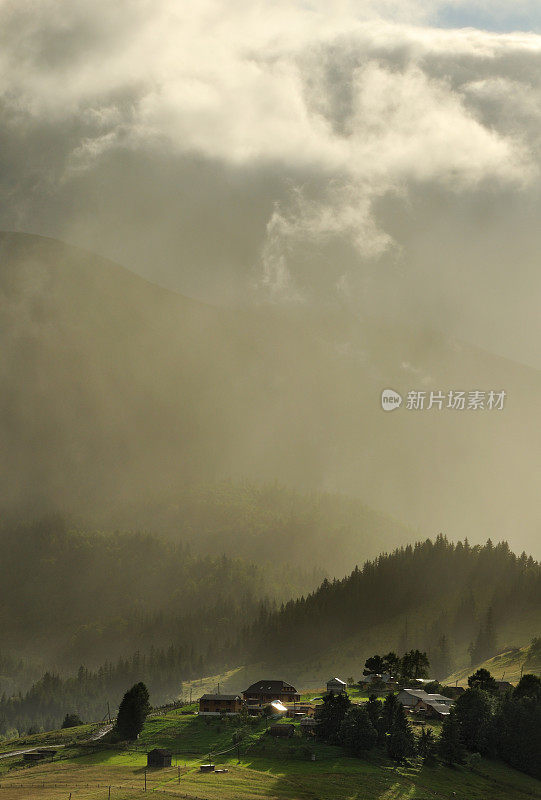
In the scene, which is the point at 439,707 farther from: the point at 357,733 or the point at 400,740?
the point at 357,733

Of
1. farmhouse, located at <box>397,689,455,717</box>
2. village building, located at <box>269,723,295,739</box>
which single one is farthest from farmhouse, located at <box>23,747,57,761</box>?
farmhouse, located at <box>397,689,455,717</box>

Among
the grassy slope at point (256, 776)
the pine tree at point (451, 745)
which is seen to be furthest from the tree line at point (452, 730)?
the grassy slope at point (256, 776)

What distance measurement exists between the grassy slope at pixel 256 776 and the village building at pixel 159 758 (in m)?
1.89

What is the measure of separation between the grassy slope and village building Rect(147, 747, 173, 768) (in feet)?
6.21

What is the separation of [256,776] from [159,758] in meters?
19.6

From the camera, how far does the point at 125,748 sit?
16725cm

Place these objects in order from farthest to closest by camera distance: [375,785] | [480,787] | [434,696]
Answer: [434,696] → [480,787] → [375,785]

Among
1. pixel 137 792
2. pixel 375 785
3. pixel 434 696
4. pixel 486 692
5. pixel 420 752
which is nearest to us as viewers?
pixel 137 792

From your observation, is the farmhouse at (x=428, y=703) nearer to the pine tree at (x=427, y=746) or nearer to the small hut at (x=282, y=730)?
the pine tree at (x=427, y=746)

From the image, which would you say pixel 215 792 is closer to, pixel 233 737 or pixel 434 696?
pixel 233 737

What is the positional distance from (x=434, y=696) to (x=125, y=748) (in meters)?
76.5

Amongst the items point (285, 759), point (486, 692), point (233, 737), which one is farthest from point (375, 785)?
point (486, 692)

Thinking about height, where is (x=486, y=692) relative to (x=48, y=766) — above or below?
above

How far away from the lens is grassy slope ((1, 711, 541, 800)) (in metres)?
130
